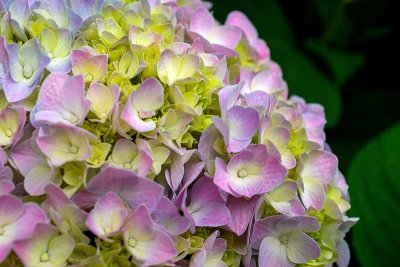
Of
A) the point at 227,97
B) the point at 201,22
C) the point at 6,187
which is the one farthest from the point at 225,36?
the point at 6,187

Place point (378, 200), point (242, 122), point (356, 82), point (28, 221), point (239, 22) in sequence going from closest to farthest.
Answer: point (28, 221) → point (242, 122) → point (239, 22) → point (378, 200) → point (356, 82)

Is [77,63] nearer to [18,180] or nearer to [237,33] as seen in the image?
[18,180]

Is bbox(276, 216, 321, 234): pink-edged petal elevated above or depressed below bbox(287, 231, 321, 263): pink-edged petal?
above

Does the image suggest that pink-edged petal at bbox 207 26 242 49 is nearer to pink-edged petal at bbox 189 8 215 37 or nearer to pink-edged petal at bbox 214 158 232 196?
pink-edged petal at bbox 189 8 215 37

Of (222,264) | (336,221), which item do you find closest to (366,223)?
(336,221)

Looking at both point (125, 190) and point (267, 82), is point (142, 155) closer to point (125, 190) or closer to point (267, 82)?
point (125, 190)

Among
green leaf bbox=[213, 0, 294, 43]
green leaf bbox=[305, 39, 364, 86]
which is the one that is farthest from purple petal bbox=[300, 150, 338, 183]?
green leaf bbox=[213, 0, 294, 43]
